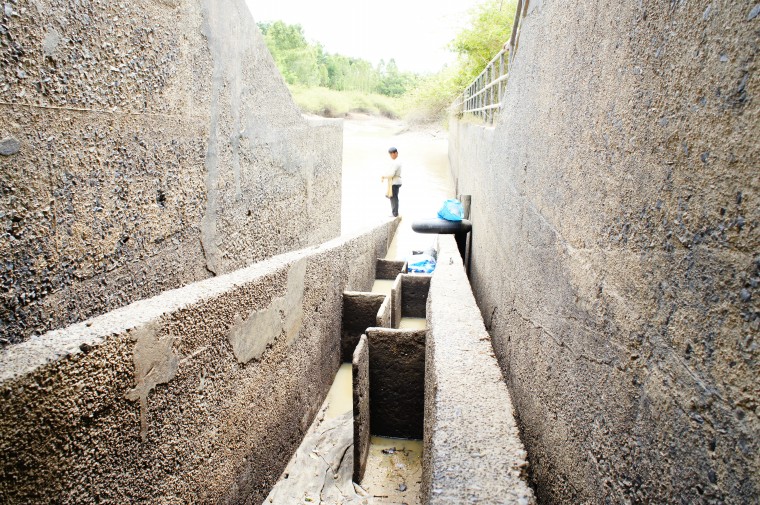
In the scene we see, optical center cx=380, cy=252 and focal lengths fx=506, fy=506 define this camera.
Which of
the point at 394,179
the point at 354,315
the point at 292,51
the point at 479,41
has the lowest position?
the point at 354,315

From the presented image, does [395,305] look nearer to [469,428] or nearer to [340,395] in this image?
[340,395]

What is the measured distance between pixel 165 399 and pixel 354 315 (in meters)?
2.76

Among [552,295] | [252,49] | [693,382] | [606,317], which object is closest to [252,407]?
[552,295]

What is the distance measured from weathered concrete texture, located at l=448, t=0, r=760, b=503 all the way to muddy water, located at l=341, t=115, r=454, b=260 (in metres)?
5.88

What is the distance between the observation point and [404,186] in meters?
17.7

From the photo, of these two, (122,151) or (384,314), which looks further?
(384,314)

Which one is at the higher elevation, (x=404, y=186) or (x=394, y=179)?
(x=394, y=179)

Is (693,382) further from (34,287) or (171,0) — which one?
(171,0)

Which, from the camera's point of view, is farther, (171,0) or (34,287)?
(171,0)

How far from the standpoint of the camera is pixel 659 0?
118 cm

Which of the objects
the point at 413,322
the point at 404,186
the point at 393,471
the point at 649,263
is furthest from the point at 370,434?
the point at 404,186

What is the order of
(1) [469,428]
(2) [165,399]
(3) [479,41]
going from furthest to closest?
(3) [479,41]
(1) [469,428]
(2) [165,399]

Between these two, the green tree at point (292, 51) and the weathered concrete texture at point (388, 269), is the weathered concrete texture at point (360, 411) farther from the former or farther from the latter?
the green tree at point (292, 51)

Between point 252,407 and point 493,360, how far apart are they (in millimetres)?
1202
